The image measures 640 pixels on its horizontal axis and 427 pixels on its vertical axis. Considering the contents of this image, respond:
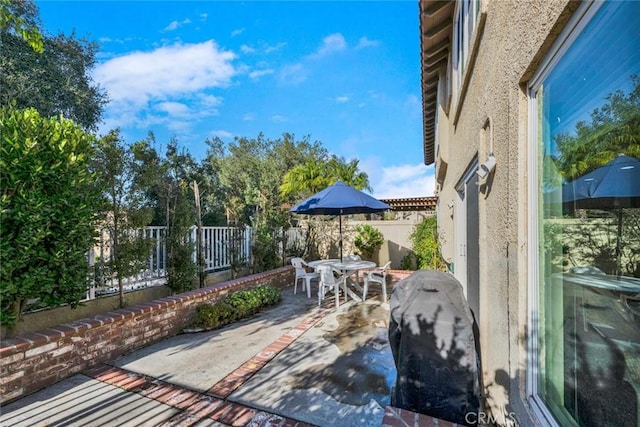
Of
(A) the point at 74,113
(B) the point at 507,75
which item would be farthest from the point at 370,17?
(A) the point at 74,113

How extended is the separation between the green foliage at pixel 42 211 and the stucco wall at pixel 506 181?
5.78 meters

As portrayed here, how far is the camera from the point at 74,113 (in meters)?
14.9

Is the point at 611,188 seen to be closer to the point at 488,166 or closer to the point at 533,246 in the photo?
the point at 533,246

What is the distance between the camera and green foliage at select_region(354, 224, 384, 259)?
13867 mm

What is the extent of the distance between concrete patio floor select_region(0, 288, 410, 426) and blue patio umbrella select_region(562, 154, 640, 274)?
3.09 metres

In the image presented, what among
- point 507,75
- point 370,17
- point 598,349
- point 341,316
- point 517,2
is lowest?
point 341,316

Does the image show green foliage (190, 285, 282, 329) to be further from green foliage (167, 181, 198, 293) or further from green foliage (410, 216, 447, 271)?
green foliage (410, 216, 447, 271)

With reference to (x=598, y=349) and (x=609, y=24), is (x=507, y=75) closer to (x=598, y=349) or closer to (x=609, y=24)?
(x=609, y=24)

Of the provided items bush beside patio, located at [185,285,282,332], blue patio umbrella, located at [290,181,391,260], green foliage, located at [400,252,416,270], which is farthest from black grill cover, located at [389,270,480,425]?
green foliage, located at [400,252,416,270]

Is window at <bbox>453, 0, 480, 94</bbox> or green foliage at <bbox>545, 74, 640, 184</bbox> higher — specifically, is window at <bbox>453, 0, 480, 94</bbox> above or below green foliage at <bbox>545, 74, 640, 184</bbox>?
above

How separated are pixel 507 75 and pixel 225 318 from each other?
6.89 meters

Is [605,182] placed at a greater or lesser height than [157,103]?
lesser

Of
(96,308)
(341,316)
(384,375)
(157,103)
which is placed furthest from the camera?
(157,103)

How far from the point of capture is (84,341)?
478 cm
